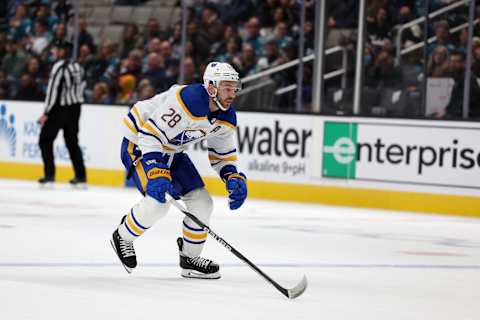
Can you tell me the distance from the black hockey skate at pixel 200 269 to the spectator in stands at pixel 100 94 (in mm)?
8550

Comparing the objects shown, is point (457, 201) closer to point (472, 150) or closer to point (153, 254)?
point (472, 150)

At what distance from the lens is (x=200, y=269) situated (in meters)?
6.28

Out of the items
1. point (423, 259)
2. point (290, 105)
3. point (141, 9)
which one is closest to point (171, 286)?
point (423, 259)

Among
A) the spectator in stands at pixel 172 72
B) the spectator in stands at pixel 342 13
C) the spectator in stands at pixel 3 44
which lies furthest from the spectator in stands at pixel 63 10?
the spectator in stands at pixel 342 13

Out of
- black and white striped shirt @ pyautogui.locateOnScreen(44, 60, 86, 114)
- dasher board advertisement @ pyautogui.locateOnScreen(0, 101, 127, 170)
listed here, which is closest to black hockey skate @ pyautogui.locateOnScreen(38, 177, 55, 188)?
black and white striped shirt @ pyautogui.locateOnScreen(44, 60, 86, 114)

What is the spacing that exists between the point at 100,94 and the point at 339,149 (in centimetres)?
371

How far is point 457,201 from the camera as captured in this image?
11461 millimetres

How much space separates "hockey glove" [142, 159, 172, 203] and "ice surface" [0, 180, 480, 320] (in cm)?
45

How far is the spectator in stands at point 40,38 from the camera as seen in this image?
15.6 meters

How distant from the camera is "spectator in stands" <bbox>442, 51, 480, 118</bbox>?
11.4 m

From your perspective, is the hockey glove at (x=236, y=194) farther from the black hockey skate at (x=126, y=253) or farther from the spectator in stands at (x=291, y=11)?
the spectator in stands at (x=291, y=11)

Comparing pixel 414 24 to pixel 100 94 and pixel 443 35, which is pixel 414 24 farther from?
pixel 100 94

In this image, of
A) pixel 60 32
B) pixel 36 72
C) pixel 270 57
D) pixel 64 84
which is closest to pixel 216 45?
pixel 270 57

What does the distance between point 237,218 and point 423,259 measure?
3.09 meters
